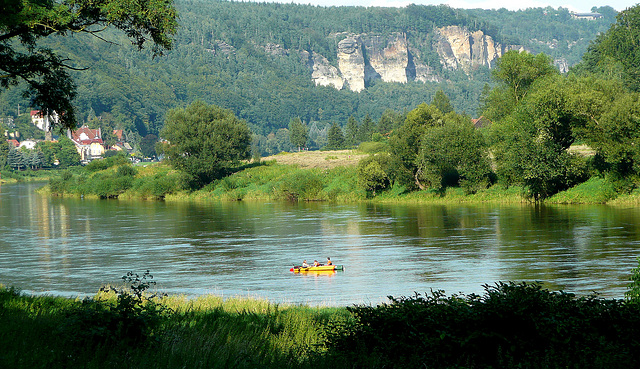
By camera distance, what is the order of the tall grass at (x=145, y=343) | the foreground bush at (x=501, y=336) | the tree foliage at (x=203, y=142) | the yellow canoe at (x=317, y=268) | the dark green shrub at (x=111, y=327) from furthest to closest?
the tree foliage at (x=203, y=142) < the yellow canoe at (x=317, y=268) < the dark green shrub at (x=111, y=327) < the foreground bush at (x=501, y=336) < the tall grass at (x=145, y=343)

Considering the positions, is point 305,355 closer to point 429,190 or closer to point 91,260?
point 91,260

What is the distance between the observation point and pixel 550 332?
10328 millimetres

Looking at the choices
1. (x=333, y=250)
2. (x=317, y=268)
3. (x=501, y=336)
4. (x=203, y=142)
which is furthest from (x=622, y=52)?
(x=501, y=336)

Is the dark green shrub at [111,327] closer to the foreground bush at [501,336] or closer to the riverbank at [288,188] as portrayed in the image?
the foreground bush at [501,336]

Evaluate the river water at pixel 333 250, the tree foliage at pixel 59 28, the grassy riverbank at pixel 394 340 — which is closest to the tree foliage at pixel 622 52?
the river water at pixel 333 250

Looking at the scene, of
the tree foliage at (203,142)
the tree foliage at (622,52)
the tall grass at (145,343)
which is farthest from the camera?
the tree foliage at (622,52)

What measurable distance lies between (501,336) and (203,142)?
87.6 meters

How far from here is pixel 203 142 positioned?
95000 millimetres

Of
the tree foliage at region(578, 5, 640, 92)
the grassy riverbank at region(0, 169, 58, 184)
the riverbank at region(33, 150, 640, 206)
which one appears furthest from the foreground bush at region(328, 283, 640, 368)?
the grassy riverbank at region(0, 169, 58, 184)

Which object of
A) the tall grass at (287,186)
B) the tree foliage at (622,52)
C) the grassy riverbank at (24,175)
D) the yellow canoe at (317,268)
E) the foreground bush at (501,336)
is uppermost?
the tree foliage at (622,52)

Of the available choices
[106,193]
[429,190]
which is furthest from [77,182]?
[429,190]

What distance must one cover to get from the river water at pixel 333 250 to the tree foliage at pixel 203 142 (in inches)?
937

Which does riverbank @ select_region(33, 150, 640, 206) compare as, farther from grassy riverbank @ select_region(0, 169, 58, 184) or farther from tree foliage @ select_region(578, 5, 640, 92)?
grassy riverbank @ select_region(0, 169, 58, 184)

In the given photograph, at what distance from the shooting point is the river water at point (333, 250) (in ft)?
100
